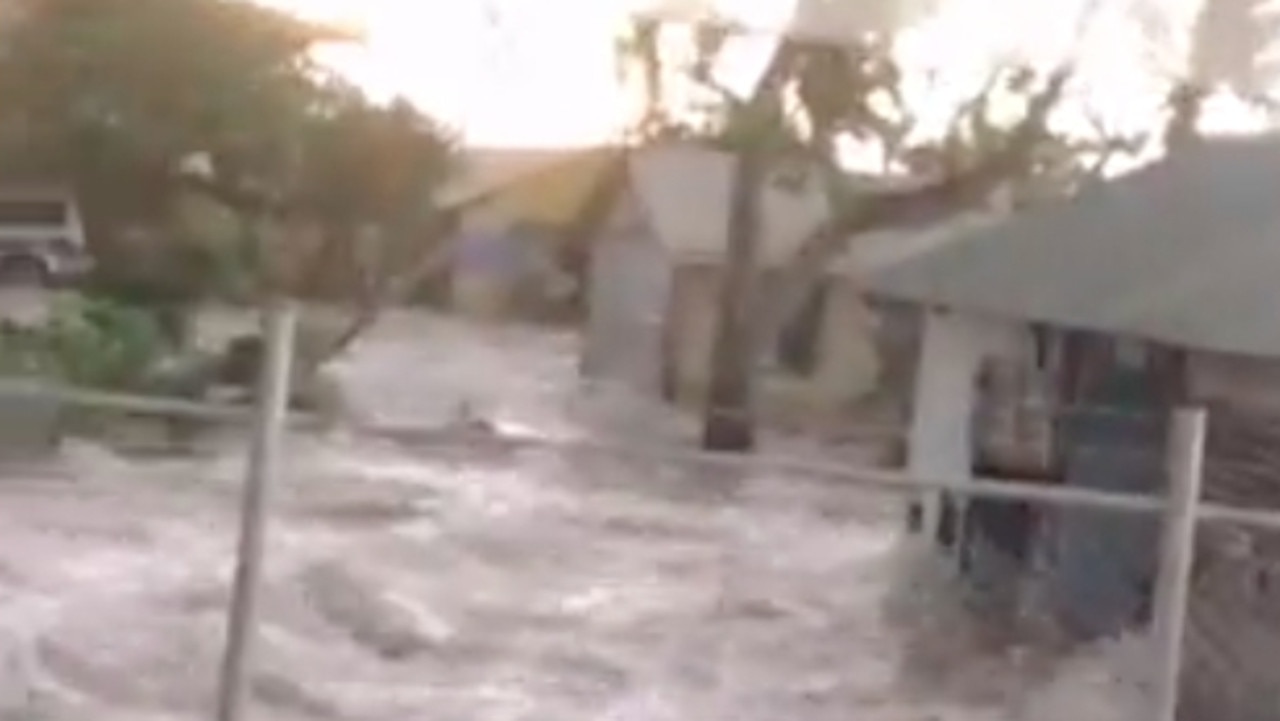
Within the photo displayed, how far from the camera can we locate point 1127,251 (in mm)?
4242

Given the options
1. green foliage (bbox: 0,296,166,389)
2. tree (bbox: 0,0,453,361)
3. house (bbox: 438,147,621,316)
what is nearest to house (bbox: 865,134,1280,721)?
house (bbox: 438,147,621,316)

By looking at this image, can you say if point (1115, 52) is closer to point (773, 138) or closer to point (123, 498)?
point (773, 138)

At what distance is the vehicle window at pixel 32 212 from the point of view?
320 centimetres

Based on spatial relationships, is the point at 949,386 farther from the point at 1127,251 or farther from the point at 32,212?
the point at 32,212

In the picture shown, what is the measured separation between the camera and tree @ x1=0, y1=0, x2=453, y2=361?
3383 millimetres

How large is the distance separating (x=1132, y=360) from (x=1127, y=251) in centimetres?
27

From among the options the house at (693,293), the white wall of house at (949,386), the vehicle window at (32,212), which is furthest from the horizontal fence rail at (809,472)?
the white wall of house at (949,386)

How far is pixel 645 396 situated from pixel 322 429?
42.8 inches

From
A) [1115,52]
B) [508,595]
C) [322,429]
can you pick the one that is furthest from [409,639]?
[1115,52]

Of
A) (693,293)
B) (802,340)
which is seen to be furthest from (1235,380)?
(693,293)

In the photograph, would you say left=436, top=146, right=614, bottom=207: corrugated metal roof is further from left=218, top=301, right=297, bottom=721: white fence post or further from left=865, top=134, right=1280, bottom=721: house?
left=218, top=301, right=297, bottom=721: white fence post

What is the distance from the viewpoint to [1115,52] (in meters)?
4.11

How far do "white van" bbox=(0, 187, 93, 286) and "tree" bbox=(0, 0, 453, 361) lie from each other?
3 cm

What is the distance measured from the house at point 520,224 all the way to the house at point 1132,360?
66 centimetres
